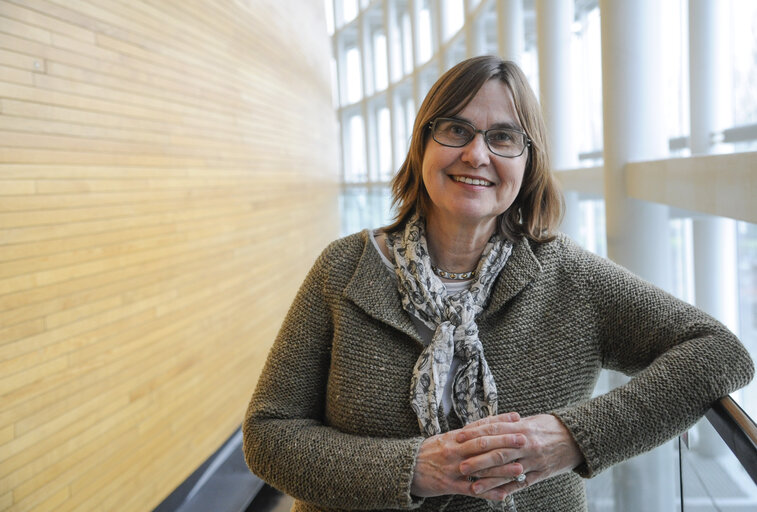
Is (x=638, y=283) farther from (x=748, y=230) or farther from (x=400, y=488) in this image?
(x=748, y=230)

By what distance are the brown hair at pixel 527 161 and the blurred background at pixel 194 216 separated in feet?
2.22

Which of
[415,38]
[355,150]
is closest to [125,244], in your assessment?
[415,38]

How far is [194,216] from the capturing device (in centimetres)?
539

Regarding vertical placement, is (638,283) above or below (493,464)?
above

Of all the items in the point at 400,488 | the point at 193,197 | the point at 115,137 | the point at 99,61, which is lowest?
the point at 400,488

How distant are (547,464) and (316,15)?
12.1m

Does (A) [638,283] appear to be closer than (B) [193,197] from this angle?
Yes

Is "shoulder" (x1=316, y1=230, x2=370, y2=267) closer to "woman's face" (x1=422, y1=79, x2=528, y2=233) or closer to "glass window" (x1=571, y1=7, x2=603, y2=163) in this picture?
"woman's face" (x1=422, y1=79, x2=528, y2=233)

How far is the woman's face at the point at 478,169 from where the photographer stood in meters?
1.74

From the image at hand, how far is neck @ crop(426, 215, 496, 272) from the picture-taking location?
6.04 ft

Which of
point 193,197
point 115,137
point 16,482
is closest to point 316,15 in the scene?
point 193,197

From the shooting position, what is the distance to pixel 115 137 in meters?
4.25

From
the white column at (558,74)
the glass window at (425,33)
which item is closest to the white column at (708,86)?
the white column at (558,74)

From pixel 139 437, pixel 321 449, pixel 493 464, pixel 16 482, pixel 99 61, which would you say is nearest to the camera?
pixel 493 464
